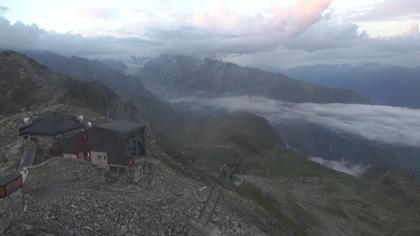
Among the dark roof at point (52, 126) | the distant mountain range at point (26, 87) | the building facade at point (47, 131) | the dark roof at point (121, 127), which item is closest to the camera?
the dark roof at point (121, 127)

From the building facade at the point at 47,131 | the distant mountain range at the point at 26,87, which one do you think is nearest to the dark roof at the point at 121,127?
the building facade at the point at 47,131

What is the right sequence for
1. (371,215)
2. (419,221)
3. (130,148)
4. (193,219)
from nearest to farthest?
(193,219), (130,148), (371,215), (419,221)

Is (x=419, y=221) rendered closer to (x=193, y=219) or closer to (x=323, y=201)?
(x=323, y=201)

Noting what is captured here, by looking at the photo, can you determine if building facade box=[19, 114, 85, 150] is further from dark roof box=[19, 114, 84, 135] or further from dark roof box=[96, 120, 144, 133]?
dark roof box=[96, 120, 144, 133]

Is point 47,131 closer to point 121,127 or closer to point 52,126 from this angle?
point 52,126

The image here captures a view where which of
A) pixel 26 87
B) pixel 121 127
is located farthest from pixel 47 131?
pixel 26 87

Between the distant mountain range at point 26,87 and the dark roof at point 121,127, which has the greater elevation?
the dark roof at point 121,127

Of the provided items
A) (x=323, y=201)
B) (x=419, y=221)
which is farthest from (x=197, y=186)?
(x=419, y=221)

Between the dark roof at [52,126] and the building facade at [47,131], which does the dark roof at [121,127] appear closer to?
the building facade at [47,131]
